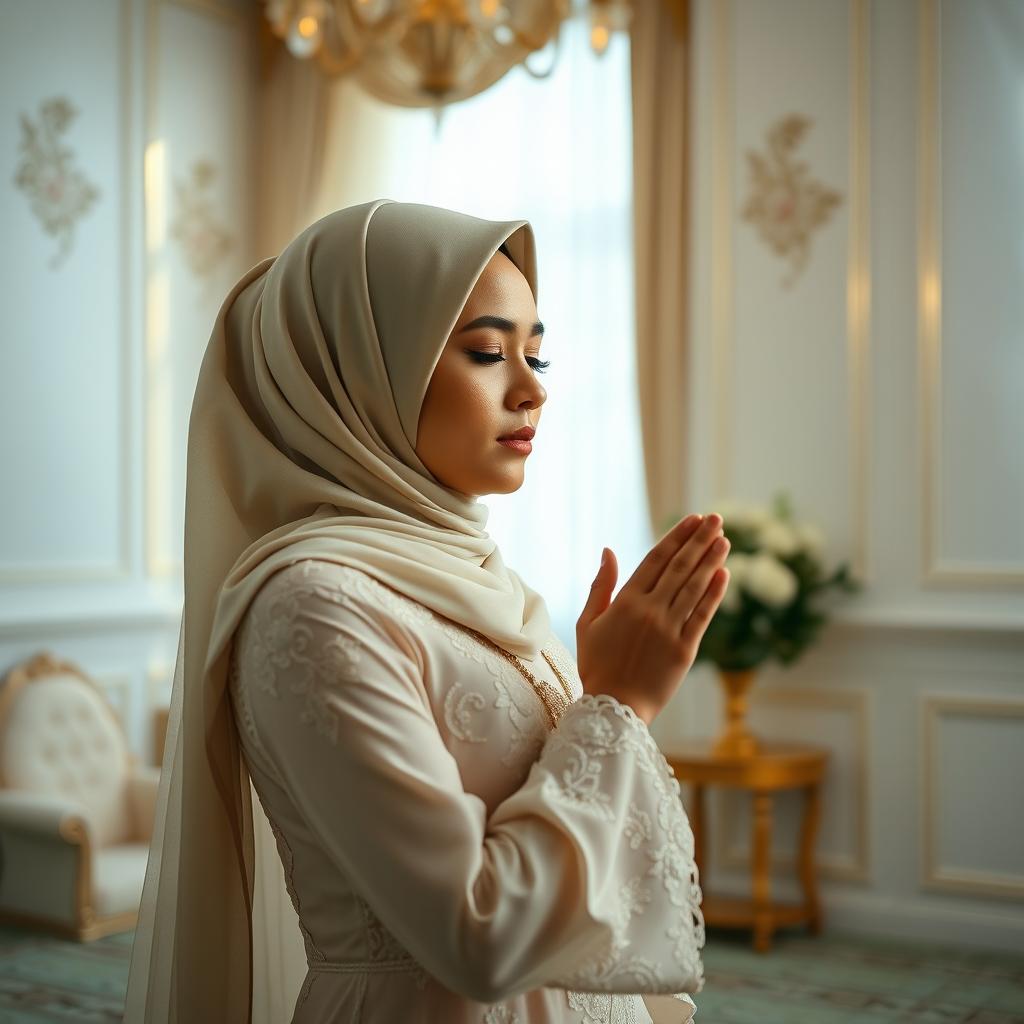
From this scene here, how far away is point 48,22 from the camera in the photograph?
15.4ft

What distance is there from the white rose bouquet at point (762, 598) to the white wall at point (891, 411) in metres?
0.16

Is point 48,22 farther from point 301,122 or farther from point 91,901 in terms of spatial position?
point 91,901

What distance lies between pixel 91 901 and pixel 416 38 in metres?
2.83

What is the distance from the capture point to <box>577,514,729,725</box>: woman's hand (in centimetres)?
126

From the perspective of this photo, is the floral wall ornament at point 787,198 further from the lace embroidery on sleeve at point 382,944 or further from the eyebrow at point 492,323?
the lace embroidery on sleeve at point 382,944

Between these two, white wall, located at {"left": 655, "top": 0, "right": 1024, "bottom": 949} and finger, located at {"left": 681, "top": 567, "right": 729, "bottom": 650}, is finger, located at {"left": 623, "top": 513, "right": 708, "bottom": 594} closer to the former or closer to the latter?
finger, located at {"left": 681, "top": 567, "right": 729, "bottom": 650}

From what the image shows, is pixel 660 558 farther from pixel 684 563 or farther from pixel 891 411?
pixel 891 411

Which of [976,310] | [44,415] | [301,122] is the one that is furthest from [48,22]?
[976,310]

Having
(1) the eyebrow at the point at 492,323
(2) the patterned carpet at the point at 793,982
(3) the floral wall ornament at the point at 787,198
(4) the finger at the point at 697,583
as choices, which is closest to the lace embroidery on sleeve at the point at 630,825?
(4) the finger at the point at 697,583

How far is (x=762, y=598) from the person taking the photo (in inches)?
157

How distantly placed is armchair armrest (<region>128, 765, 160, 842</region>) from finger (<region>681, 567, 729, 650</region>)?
3.59 metres

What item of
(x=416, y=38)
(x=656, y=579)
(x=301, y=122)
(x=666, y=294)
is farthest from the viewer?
(x=301, y=122)

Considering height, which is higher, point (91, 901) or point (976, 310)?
point (976, 310)

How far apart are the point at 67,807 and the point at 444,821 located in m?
3.28
